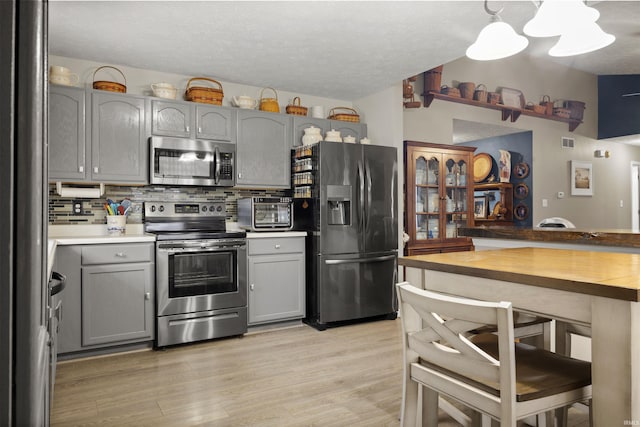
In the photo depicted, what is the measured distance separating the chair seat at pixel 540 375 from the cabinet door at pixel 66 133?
3086 mm

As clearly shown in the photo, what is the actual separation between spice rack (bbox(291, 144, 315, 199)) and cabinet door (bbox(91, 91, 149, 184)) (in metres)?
1.38

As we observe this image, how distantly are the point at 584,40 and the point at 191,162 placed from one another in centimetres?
303

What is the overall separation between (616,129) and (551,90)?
152 cm

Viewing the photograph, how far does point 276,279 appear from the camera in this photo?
399 cm

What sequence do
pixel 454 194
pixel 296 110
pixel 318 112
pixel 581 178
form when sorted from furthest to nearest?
pixel 581 178, pixel 454 194, pixel 318 112, pixel 296 110

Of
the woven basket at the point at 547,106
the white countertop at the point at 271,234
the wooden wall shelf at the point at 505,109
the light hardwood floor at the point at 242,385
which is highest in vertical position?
the woven basket at the point at 547,106

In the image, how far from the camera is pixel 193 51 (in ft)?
11.5

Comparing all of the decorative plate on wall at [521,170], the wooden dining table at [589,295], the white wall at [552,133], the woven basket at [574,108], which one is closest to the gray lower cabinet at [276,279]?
the white wall at [552,133]

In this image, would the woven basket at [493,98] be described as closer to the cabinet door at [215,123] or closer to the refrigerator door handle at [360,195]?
the refrigerator door handle at [360,195]

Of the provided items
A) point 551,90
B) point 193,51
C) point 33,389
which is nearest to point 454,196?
point 551,90

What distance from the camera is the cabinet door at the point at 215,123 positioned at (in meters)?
3.94

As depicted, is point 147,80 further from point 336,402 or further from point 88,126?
point 336,402

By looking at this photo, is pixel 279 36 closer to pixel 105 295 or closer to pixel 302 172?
pixel 302 172

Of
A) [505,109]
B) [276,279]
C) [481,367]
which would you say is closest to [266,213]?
[276,279]
